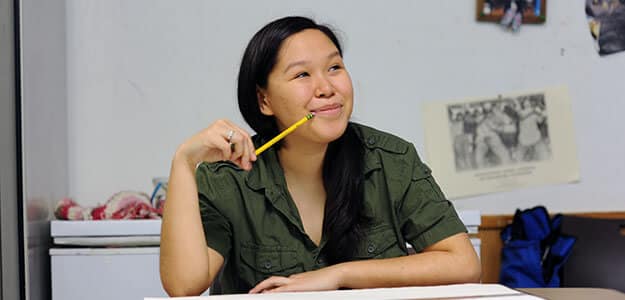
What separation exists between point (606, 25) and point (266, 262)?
1805 mm

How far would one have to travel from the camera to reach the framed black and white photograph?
2.55 m

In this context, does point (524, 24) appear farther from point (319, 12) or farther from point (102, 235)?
point (102, 235)

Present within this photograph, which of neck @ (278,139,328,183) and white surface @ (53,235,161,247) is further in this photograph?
white surface @ (53,235,161,247)

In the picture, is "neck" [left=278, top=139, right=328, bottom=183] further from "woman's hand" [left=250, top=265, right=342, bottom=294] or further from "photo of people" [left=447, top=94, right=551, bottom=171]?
"photo of people" [left=447, top=94, right=551, bottom=171]

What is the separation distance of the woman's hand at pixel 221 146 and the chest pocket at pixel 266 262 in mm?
199

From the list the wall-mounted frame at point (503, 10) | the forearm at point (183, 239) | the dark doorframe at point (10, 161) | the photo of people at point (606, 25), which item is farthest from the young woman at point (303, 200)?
the photo of people at point (606, 25)

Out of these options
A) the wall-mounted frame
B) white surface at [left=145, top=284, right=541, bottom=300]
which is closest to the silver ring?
white surface at [left=145, top=284, right=541, bottom=300]

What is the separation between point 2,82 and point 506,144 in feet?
5.32

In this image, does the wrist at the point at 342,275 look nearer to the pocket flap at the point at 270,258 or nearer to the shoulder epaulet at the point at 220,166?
the pocket flap at the point at 270,258

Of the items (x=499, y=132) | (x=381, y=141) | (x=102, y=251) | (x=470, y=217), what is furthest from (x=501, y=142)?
(x=102, y=251)

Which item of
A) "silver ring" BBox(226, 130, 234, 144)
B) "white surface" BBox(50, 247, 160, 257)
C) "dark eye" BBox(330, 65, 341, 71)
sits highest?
"dark eye" BBox(330, 65, 341, 71)

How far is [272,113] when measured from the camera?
1.39 metres

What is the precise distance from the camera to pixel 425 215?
1.33 metres

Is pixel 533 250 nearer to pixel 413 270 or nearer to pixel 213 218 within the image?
pixel 413 270
